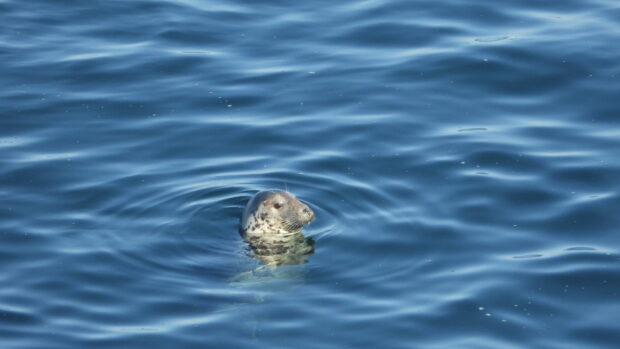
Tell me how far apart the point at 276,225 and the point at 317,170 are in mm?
1869

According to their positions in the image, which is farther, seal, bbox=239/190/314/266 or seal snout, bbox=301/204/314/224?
seal snout, bbox=301/204/314/224

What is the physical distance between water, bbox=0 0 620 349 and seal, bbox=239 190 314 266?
0.22 metres

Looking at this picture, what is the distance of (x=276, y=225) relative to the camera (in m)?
13.1

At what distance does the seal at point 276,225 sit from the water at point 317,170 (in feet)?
0.72

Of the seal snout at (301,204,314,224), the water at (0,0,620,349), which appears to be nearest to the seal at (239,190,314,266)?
the seal snout at (301,204,314,224)

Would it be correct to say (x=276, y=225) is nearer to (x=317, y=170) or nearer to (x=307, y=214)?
(x=307, y=214)

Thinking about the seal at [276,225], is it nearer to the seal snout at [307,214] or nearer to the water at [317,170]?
the seal snout at [307,214]

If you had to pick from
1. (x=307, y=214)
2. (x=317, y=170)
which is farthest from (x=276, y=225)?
(x=317, y=170)

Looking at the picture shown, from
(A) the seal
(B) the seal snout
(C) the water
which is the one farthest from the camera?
(B) the seal snout

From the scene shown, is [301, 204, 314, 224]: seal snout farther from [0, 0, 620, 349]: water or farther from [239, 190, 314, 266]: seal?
[0, 0, 620, 349]: water

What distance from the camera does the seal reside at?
42.6 feet

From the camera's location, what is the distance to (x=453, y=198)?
46.3ft

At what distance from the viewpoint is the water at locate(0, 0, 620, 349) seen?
11.8 m

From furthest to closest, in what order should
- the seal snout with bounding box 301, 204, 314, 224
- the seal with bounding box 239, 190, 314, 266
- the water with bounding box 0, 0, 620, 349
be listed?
1. the seal snout with bounding box 301, 204, 314, 224
2. the seal with bounding box 239, 190, 314, 266
3. the water with bounding box 0, 0, 620, 349
